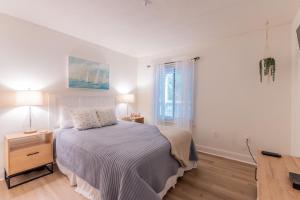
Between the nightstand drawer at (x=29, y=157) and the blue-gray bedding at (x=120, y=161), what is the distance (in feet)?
0.53

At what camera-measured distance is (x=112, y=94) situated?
12.5 ft

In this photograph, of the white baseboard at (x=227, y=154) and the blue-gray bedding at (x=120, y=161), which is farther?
the white baseboard at (x=227, y=154)

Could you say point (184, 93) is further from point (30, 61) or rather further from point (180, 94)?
point (30, 61)

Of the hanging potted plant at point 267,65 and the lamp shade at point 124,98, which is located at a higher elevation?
the hanging potted plant at point 267,65

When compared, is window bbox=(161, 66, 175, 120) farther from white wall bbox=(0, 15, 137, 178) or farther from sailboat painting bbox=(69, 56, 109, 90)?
white wall bbox=(0, 15, 137, 178)

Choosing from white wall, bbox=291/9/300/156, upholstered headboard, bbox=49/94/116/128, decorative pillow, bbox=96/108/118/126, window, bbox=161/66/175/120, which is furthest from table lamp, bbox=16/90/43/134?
white wall, bbox=291/9/300/156

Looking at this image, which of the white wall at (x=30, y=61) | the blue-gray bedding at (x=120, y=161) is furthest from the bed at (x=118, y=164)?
the white wall at (x=30, y=61)

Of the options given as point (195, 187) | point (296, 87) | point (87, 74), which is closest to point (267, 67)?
point (296, 87)

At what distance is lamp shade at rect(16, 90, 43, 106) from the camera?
215cm

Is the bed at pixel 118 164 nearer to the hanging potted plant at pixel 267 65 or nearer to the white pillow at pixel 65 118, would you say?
the white pillow at pixel 65 118

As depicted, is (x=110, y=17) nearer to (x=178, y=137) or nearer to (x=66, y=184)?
(x=178, y=137)

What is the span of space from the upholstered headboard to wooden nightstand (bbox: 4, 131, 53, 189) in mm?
384

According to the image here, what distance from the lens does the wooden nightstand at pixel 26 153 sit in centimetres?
199

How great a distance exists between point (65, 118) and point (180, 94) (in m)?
2.49
